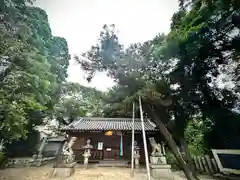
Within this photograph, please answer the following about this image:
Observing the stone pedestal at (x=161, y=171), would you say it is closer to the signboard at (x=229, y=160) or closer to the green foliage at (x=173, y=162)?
the green foliage at (x=173, y=162)

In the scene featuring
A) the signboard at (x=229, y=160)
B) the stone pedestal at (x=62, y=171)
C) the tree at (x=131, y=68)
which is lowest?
the stone pedestal at (x=62, y=171)

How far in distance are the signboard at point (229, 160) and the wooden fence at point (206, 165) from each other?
12.1 feet

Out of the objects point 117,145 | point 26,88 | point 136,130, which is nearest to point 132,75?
point 26,88

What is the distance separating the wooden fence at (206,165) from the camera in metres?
8.36

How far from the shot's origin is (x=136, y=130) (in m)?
12.9

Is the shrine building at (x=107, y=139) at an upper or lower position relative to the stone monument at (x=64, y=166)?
upper

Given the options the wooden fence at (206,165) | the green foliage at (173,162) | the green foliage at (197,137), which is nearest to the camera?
the wooden fence at (206,165)

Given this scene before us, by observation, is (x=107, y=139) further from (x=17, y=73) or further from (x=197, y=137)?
(x=17, y=73)

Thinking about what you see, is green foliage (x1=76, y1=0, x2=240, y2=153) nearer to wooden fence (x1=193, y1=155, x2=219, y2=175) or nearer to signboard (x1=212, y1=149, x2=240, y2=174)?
wooden fence (x1=193, y1=155, x2=219, y2=175)

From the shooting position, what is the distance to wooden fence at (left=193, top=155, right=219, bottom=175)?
8359mm

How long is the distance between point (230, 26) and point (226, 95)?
3938 millimetres

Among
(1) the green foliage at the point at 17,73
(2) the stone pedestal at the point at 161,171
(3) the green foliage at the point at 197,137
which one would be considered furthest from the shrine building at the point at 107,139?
(1) the green foliage at the point at 17,73

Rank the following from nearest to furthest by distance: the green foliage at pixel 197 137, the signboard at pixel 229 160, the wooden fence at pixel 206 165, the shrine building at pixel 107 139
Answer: the signboard at pixel 229 160 → the wooden fence at pixel 206 165 → the green foliage at pixel 197 137 → the shrine building at pixel 107 139

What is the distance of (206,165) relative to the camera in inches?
347
